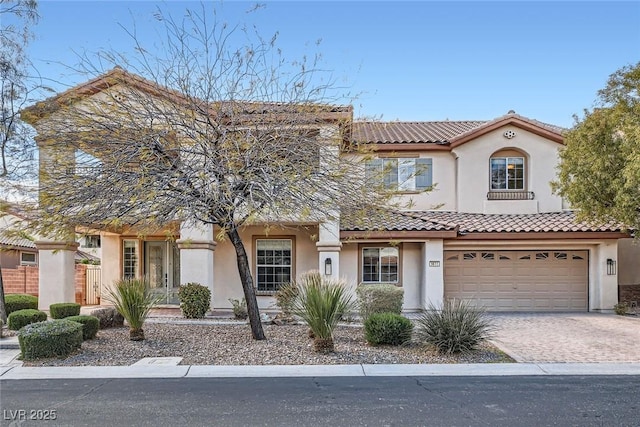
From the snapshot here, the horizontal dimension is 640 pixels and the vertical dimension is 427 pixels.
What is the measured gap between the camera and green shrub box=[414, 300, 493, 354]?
9.97 metres

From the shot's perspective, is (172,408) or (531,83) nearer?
(172,408)

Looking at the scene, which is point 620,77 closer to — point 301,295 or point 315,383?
point 301,295

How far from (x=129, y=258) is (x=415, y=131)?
1307 cm

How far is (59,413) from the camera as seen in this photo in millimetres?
6422

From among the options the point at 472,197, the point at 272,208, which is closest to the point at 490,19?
the point at 472,197

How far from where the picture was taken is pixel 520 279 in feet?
60.4

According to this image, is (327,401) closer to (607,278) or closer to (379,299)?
(379,299)

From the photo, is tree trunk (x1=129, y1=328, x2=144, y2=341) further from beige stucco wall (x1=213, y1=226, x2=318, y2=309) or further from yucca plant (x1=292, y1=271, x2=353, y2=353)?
beige stucco wall (x1=213, y1=226, x2=318, y2=309)

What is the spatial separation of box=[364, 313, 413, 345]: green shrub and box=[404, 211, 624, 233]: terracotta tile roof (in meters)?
7.34

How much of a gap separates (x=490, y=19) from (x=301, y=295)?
940 cm

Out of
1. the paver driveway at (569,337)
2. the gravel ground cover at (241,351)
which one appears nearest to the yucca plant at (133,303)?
the gravel ground cover at (241,351)

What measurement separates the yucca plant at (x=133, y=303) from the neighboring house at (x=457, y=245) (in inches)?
185

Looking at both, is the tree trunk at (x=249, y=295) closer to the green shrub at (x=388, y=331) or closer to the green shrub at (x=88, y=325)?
the green shrub at (x=388, y=331)

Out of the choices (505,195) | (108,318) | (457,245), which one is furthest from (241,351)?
(505,195)
